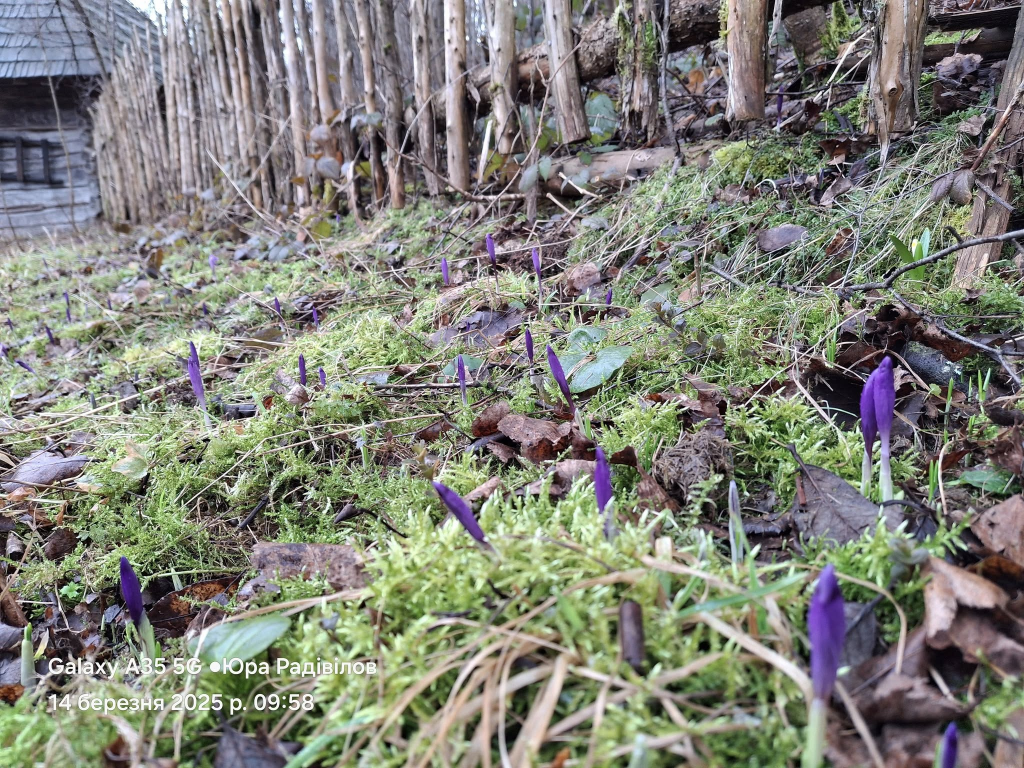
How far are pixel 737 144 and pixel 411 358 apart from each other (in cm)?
204

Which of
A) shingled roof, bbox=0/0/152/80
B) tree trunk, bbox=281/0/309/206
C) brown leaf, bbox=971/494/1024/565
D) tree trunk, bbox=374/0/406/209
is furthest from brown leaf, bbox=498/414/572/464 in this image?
shingled roof, bbox=0/0/152/80

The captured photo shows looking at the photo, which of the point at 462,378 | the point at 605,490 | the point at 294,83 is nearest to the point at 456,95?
the point at 294,83

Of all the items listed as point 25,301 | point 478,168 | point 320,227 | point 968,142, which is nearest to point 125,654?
point 968,142

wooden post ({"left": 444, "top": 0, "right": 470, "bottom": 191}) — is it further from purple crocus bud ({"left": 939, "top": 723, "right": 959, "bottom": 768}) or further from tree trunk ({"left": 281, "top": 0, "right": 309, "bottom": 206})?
purple crocus bud ({"left": 939, "top": 723, "right": 959, "bottom": 768})

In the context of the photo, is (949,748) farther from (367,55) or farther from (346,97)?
(346,97)

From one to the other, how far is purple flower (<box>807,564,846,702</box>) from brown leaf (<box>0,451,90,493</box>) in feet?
7.71

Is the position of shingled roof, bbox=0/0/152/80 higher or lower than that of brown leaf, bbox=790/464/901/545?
higher

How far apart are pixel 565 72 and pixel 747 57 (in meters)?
1.27

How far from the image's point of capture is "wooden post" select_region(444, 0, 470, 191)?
15.0ft

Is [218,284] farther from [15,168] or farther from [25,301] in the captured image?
[15,168]

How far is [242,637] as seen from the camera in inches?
45.9

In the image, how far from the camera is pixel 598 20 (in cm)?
392

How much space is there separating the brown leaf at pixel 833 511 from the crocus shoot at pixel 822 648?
40 cm

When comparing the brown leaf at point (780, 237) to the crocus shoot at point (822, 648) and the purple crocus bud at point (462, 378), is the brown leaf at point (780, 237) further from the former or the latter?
the crocus shoot at point (822, 648)
